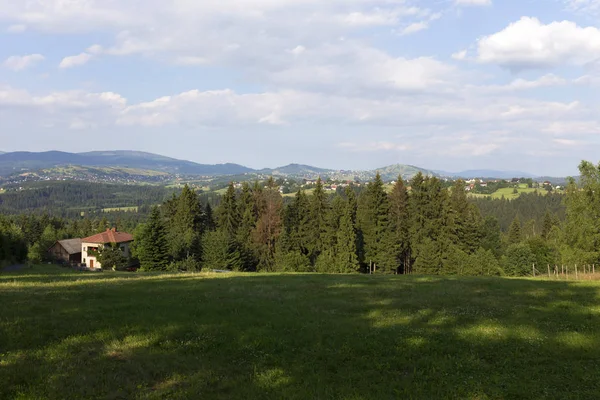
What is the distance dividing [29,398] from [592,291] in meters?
32.1

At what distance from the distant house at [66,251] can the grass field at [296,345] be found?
110904 millimetres

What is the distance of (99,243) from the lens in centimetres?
10919

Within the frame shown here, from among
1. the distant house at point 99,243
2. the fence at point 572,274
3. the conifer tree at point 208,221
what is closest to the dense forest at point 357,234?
the conifer tree at point 208,221

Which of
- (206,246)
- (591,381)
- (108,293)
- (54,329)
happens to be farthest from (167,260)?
(591,381)

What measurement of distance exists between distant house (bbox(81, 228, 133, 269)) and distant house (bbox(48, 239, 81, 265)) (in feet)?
32.7

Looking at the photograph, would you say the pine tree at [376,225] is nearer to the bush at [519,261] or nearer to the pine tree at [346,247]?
the pine tree at [346,247]

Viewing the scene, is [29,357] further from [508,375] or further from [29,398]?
[508,375]

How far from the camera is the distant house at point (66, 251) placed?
399 ft

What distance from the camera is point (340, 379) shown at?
12.6 metres

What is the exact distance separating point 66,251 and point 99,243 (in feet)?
71.2

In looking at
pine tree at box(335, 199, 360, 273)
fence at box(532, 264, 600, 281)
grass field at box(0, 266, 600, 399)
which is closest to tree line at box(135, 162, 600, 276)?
pine tree at box(335, 199, 360, 273)

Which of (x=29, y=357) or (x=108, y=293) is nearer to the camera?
(x=29, y=357)

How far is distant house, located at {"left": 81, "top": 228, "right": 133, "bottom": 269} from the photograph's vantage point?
110 metres

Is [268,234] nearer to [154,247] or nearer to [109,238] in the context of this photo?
[154,247]
